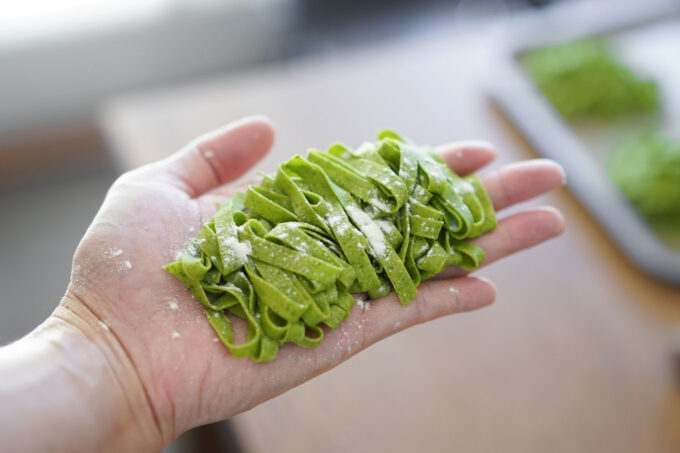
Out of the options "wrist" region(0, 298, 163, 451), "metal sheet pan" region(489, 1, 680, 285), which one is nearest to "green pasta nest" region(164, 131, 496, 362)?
"wrist" region(0, 298, 163, 451)

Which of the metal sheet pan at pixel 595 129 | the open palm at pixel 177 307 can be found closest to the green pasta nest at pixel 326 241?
the open palm at pixel 177 307

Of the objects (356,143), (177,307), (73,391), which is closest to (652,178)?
(356,143)

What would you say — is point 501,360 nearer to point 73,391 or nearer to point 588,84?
point 73,391

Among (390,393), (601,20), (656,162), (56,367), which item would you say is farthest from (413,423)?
(601,20)

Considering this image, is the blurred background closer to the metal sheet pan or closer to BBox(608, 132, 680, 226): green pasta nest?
the metal sheet pan

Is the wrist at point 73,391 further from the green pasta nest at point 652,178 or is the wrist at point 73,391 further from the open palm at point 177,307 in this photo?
the green pasta nest at point 652,178

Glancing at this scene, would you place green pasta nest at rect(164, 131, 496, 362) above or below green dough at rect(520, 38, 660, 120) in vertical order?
below
